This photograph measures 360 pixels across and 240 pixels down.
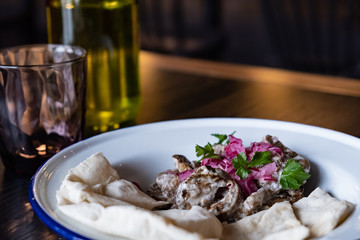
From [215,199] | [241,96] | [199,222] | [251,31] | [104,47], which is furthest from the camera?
[251,31]

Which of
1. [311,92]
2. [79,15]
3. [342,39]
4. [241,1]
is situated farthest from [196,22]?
[79,15]

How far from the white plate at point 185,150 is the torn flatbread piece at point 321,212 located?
2cm

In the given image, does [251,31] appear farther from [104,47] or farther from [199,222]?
[199,222]

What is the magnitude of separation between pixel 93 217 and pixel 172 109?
55cm

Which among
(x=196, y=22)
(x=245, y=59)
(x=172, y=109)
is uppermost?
(x=172, y=109)

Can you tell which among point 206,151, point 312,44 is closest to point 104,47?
point 206,151

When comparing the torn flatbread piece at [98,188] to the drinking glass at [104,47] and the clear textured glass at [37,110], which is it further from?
the drinking glass at [104,47]

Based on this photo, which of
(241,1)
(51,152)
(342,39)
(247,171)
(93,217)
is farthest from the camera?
(241,1)

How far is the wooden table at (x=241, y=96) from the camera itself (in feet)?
3.10

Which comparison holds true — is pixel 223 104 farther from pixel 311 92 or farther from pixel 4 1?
pixel 4 1

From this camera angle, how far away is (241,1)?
343 cm

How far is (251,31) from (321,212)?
302cm

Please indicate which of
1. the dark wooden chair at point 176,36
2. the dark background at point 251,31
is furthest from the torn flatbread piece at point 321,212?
the dark wooden chair at point 176,36

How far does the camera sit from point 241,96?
108 centimetres
